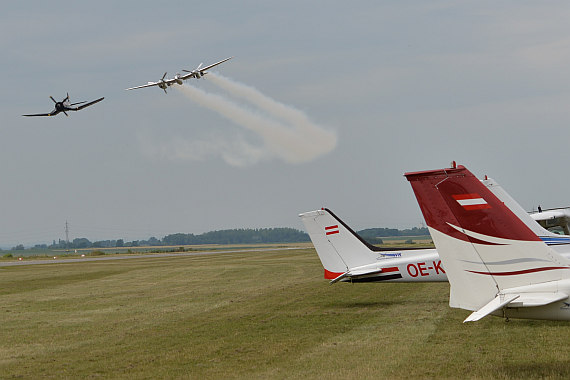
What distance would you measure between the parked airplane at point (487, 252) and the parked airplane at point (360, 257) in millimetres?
8640

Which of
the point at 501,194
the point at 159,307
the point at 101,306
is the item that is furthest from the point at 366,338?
the point at 101,306

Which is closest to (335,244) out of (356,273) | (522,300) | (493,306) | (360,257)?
(360,257)

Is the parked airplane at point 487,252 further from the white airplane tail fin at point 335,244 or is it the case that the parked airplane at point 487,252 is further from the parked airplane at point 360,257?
the white airplane tail fin at point 335,244

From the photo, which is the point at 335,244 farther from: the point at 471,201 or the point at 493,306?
the point at 493,306

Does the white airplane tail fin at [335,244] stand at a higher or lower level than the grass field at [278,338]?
higher

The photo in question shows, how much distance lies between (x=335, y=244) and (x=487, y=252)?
11335 millimetres

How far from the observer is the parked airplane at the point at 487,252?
9.81 m

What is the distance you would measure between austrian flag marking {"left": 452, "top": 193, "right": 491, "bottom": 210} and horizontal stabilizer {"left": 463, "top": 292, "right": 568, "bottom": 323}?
4.10 feet

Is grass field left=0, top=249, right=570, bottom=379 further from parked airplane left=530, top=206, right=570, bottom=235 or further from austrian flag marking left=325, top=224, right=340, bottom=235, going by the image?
parked airplane left=530, top=206, right=570, bottom=235

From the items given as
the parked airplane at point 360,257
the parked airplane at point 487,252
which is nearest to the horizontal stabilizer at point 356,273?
the parked airplane at point 360,257

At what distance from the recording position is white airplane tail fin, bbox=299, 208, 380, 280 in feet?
68.8

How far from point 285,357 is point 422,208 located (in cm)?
408

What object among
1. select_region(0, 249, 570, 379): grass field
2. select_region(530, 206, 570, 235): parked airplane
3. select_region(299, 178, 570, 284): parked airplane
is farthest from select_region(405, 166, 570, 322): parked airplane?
select_region(530, 206, 570, 235): parked airplane

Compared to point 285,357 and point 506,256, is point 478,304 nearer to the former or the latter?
point 506,256
